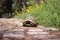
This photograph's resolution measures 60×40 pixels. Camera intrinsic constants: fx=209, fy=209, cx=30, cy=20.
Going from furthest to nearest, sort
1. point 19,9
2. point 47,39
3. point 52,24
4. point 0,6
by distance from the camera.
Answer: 1. point 0,6
2. point 19,9
3. point 52,24
4. point 47,39

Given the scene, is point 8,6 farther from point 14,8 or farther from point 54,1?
point 54,1

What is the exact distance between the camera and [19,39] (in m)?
A: 3.67

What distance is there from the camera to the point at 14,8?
12461mm

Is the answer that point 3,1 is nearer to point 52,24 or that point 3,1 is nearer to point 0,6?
point 0,6

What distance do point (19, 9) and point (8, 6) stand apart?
187 centimetres

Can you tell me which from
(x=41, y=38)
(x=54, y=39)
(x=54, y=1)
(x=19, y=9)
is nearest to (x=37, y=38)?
(x=41, y=38)

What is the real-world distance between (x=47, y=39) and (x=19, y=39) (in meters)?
0.49

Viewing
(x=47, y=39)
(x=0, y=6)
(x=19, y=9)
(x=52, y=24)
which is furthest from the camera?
(x=0, y=6)

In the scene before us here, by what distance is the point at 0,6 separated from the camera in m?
13.8

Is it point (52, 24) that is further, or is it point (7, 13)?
point (7, 13)

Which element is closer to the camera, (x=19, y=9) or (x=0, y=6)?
(x=19, y=9)

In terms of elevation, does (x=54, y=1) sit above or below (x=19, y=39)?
above

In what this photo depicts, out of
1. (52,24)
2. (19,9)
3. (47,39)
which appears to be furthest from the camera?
(19,9)

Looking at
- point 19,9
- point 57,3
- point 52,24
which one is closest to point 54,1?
point 57,3
